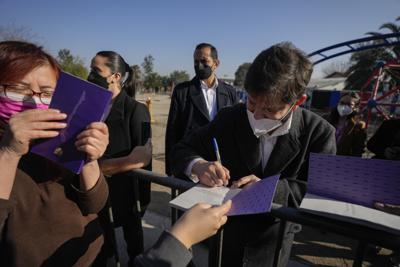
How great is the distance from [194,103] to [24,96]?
2.66 meters

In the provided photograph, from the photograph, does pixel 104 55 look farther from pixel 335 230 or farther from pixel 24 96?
pixel 335 230

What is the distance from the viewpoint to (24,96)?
47.4 inches

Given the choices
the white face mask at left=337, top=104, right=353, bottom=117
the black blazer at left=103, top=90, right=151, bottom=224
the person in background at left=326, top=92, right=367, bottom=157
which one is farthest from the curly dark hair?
the white face mask at left=337, top=104, right=353, bottom=117

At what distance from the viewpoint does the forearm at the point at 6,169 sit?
1.02m

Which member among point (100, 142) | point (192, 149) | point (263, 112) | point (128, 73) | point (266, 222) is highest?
point (128, 73)

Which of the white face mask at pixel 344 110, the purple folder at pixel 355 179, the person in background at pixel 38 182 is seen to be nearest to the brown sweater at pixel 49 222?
the person in background at pixel 38 182

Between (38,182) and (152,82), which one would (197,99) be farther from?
(152,82)

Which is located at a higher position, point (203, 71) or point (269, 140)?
point (203, 71)

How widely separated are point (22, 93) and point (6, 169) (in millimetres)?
368

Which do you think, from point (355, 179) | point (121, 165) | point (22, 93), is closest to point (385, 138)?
point (355, 179)

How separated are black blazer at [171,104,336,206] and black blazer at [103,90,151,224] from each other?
786 mm

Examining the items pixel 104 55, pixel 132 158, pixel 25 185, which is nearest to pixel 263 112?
pixel 132 158

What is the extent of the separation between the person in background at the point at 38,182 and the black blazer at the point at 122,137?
2.95 ft

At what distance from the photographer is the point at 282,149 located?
1.45 m
